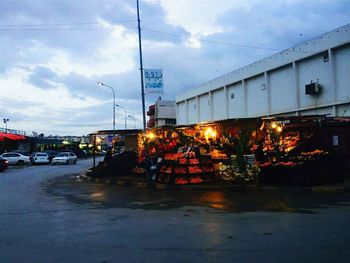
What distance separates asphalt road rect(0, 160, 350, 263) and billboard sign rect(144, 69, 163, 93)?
811cm

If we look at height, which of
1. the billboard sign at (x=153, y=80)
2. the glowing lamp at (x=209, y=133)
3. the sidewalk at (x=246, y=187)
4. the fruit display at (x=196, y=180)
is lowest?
the sidewalk at (x=246, y=187)

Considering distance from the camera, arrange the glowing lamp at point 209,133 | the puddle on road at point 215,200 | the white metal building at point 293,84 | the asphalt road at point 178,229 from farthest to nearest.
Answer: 1. the glowing lamp at point 209,133
2. the white metal building at point 293,84
3. the puddle on road at point 215,200
4. the asphalt road at point 178,229

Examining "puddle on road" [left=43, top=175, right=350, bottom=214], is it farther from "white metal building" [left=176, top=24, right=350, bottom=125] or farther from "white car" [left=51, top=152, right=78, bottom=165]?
"white car" [left=51, top=152, right=78, bottom=165]

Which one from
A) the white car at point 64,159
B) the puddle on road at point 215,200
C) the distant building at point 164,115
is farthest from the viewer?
the distant building at point 164,115

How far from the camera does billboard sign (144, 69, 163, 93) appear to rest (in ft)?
70.6

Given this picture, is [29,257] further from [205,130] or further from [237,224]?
[205,130]

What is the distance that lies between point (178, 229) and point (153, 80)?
44.6 ft

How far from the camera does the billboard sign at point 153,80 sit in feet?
70.6

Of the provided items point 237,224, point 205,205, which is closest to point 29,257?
point 237,224

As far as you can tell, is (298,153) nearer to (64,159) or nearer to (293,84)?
(293,84)

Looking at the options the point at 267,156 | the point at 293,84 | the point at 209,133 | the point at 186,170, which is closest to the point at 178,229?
the point at 186,170

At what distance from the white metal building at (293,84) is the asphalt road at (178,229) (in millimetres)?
9355

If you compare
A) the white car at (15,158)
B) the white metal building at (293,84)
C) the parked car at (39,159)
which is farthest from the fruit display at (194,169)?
the parked car at (39,159)

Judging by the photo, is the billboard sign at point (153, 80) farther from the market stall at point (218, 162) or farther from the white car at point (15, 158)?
the white car at point (15, 158)
